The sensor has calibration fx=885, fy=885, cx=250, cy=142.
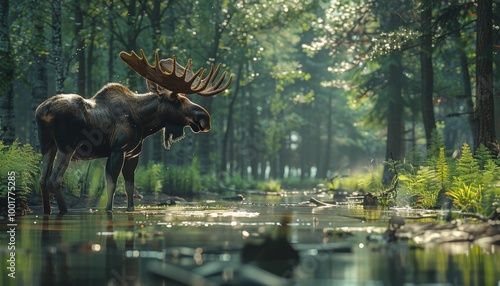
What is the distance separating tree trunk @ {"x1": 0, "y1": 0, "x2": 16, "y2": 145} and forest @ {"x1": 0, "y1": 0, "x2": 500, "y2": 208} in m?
0.03

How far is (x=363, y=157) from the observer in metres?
101

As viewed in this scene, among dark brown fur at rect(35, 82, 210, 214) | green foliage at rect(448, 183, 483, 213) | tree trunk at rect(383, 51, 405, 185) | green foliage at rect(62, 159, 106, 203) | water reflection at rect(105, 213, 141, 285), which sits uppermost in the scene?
tree trunk at rect(383, 51, 405, 185)

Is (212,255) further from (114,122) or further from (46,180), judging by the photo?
(114,122)

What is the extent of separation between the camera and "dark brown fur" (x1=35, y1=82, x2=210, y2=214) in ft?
57.7

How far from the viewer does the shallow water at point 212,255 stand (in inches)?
310

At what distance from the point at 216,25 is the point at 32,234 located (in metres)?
34.9

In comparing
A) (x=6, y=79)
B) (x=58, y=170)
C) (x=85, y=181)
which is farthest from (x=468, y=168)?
(x=6, y=79)

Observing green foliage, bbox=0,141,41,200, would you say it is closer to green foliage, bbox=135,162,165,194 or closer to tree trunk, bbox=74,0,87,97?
green foliage, bbox=135,162,165,194

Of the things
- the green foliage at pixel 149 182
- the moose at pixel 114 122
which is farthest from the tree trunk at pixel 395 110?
the moose at pixel 114 122

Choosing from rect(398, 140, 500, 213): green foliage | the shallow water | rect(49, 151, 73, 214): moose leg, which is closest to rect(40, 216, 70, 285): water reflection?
the shallow water

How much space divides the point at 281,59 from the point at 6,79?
2428 inches

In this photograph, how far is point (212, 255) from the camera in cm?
965

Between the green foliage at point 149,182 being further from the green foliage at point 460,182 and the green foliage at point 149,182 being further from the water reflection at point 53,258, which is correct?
A: the water reflection at point 53,258

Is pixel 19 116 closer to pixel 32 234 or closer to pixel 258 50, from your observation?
pixel 258 50
